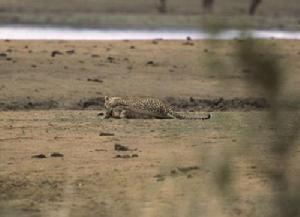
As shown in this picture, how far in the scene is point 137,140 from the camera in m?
12.4

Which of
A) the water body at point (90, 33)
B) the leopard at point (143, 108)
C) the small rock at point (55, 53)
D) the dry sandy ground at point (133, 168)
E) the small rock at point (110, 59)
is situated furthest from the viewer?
the water body at point (90, 33)

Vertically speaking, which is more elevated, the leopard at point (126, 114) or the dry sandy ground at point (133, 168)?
the leopard at point (126, 114)

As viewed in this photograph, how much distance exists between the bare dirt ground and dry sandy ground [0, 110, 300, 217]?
0.4 inches

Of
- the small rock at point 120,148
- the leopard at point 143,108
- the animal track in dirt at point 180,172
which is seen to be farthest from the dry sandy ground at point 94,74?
the animal track in dirt at point 180,172

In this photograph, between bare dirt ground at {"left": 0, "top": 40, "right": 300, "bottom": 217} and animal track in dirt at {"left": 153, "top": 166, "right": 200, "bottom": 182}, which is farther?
animal track in dirt at {"left": 153, "top": 166, "right": 200, "bottom": 182}

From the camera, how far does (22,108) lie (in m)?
16.0

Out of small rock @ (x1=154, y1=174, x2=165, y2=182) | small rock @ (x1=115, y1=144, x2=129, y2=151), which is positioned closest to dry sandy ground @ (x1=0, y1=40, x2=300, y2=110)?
small rock @ (x1=115, y1=144, x2=129, y2=151)

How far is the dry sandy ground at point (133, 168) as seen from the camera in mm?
6318

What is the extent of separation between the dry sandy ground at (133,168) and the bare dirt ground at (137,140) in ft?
0.04

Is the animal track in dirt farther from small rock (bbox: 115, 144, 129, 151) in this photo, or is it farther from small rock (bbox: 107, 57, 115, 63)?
small rock (bbox: 107, 57, 115, 63)

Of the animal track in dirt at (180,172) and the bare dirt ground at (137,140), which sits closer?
the bare dirt ground at (137,140)

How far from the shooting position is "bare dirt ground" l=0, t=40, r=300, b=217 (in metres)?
5.00

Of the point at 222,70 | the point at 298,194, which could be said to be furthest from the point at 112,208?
the point at 222,70

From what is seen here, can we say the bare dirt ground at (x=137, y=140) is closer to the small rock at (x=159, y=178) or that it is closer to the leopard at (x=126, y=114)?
the small rock at (x=159, y=178)
